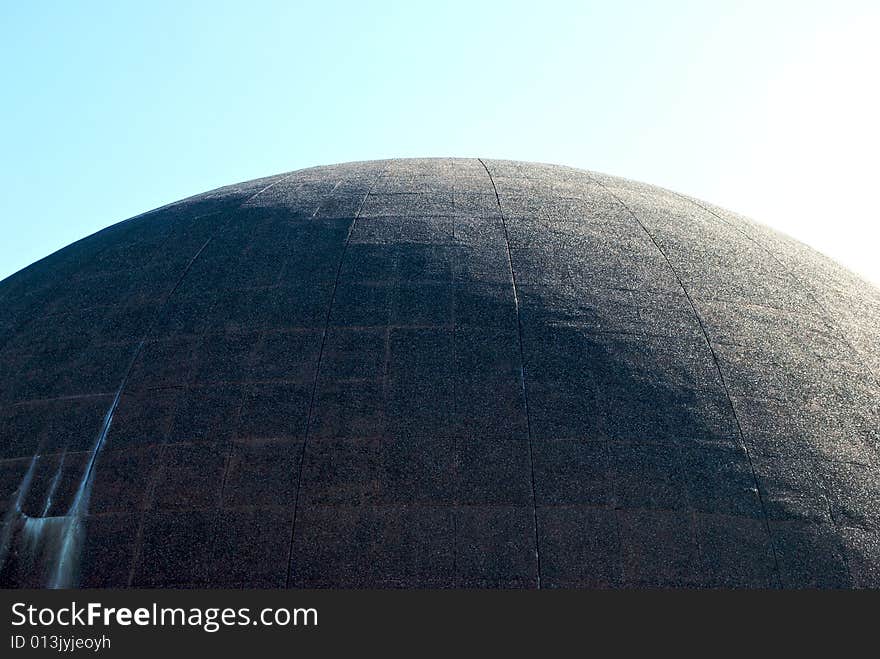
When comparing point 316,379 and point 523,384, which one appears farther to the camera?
point 316,379

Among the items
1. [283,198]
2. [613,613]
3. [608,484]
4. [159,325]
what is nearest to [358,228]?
[283,198]

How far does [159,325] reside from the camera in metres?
13.7

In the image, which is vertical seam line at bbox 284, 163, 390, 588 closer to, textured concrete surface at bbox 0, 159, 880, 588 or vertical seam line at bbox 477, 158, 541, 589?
textured concrete surface at bbox 0, 159, 880, 588

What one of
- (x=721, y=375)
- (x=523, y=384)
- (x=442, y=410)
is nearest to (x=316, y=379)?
(x=442, y=410)

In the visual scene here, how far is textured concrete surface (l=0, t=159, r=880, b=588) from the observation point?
10.9m

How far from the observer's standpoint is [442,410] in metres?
11.8

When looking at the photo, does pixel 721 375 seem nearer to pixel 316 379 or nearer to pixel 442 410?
pixel 442 410

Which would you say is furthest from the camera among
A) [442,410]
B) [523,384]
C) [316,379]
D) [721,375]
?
[721,375]

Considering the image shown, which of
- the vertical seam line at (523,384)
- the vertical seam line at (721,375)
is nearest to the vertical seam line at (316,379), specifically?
the vertical seam line at (523,384)

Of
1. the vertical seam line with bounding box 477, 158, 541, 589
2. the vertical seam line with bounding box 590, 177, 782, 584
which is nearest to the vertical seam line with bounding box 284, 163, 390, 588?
the vertical seam line with bounding box 477, 158, 541, 589

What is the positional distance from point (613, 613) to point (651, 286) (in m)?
5.74

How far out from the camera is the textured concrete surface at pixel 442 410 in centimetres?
1088

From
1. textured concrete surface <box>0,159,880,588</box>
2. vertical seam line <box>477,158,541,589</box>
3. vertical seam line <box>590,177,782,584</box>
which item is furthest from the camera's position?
vertical seam line <box>590,177,782,584</box>

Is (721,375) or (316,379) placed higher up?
(721,375)
